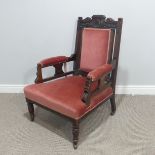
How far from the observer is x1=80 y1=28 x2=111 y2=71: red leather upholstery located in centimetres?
205

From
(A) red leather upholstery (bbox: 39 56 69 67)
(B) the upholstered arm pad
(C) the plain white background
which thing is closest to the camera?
(B) the upholstered arm pad

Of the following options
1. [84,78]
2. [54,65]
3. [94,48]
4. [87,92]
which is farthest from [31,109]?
[94,48]

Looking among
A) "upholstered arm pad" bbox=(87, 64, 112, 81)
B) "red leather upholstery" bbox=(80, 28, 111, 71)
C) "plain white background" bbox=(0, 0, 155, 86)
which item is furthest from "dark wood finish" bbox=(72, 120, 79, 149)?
"plain white background" bbox=(0, 0, 155, 86)

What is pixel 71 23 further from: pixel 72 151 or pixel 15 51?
pixel 72 151

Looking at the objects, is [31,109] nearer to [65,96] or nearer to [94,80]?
[65,96]

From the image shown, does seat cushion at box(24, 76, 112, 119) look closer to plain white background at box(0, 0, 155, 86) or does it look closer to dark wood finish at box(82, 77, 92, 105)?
dark wood finish at box(82, 77, 92, 105)

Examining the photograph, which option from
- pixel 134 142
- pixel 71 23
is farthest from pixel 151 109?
pixel 71 23

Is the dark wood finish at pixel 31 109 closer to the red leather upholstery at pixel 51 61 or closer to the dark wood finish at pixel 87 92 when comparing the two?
the red leather upholstery at pixel 51 61

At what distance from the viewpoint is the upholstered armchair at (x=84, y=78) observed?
1678mm

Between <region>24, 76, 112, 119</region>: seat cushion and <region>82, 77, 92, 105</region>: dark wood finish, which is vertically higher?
<region>82, 77, 92, 105</region>: dark wood finish

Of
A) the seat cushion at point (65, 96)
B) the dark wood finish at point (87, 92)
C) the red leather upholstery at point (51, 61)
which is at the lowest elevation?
the seat cushion at point (65, 96)

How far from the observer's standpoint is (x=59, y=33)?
7.89ft

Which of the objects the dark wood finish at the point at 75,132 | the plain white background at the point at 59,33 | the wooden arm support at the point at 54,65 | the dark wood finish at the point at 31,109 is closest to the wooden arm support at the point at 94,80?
the dark wood finish at the point at 75,132

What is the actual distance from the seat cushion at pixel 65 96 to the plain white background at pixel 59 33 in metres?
0.59
